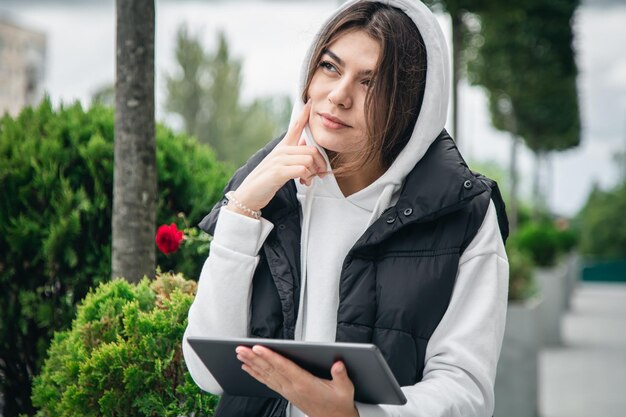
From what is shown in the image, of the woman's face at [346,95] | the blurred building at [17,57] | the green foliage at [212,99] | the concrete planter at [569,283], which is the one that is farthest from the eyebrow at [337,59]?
the blurred building at [17,57]

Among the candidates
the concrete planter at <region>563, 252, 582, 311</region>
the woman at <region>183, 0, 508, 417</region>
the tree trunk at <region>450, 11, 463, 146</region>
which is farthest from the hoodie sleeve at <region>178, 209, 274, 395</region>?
the concrete planter at <region>563, 252, 582, 311</region>

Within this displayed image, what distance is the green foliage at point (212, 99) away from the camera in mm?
36188

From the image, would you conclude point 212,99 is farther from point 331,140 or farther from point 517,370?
point 331,140

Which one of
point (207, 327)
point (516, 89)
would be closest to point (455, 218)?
point (207, 327)

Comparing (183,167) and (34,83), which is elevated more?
(34,83)

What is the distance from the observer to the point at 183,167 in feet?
14.2

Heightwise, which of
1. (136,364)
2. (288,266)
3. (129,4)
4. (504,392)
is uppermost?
(129,4)

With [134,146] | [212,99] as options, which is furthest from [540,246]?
[212,99]

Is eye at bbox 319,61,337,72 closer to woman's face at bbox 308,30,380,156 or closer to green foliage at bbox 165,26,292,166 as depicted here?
woman's face at bbox 308,30,380,156

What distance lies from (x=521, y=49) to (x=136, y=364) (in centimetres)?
1324

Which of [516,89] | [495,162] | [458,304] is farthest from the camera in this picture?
[495,162]

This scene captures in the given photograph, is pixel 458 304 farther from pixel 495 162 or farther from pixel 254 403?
pixel 495 162

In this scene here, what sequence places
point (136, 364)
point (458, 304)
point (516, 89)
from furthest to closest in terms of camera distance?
point (516, 89) < point (136, 364) < point (458, 304)

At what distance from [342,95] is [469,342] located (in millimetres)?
672
